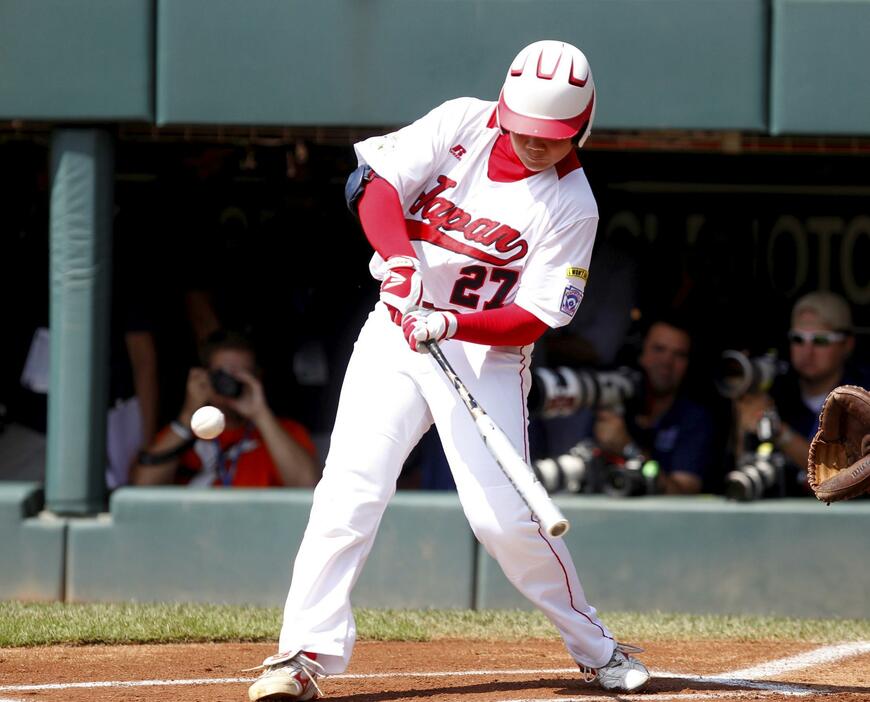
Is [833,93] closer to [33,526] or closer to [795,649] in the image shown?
[795,649]

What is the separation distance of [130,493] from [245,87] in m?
1.59

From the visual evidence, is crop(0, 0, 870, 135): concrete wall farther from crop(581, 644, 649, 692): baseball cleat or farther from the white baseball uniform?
crop(581, 644, 649, 692): baseball cleat

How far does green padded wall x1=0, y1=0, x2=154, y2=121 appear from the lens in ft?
18.1

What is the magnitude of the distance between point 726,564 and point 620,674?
1.88 metres

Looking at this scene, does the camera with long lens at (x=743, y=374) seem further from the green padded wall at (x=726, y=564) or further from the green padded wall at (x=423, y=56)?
the green padded wall at (x=423, y=56)

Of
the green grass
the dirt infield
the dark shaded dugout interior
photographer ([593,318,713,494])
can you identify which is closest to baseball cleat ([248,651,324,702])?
the dirt infield

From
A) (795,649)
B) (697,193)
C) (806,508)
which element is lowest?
(795,649)

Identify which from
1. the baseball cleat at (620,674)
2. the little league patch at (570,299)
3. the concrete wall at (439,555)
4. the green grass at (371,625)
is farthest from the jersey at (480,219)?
the concrete wall at (439,555)

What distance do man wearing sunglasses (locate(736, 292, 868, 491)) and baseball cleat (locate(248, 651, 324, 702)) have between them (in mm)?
2860

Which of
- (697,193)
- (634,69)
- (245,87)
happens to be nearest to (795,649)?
(634,69)

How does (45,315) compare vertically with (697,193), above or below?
below

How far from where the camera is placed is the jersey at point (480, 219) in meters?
3.81

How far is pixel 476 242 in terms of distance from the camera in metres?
3.82

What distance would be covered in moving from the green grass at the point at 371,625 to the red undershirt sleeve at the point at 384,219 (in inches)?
66.4
